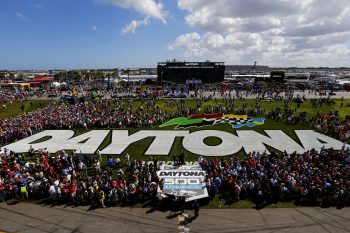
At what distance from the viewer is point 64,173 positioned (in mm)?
23703

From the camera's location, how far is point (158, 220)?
57.1ft

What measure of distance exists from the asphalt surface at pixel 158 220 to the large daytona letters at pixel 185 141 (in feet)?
37.7

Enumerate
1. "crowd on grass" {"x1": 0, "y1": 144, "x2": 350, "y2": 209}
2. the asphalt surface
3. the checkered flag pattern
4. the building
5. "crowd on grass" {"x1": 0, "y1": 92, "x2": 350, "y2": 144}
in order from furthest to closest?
the building
the checkered flag pattern
"crowd on grass" {"x1": 0, "y1": 92, "x2": 350, "y2": 144}
"crowd on grass" {"x1": 0, "y1": 144, "x2": 350, "y2": 209}
the asphalt surface

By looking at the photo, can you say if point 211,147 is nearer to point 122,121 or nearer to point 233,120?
point 233,120

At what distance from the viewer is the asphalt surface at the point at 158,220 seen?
53.4 feet

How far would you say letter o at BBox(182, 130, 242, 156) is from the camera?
1187 inches

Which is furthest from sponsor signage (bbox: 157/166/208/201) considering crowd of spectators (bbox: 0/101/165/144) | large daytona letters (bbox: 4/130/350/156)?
crowd of spectators (bbox: 0/101/165/144)

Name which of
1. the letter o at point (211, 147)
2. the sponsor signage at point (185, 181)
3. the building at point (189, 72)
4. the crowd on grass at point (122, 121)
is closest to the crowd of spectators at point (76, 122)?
the crowd on grass at point (122, 121)

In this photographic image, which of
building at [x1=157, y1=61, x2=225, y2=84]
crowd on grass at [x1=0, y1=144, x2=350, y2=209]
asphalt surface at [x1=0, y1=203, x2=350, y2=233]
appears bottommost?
asphalt surface at [x1=0, y1=203, x2=350, y2=233]

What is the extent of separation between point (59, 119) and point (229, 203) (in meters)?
30.4

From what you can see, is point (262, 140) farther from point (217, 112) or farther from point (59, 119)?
point (59, 119)

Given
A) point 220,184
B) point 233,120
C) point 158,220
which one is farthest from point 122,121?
point 158,220

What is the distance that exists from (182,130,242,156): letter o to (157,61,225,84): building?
66.4m

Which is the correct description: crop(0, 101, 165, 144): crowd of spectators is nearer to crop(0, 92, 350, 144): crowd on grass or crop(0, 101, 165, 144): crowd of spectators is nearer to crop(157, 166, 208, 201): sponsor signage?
crop(0, 92, 350, 144): crowd on grass
